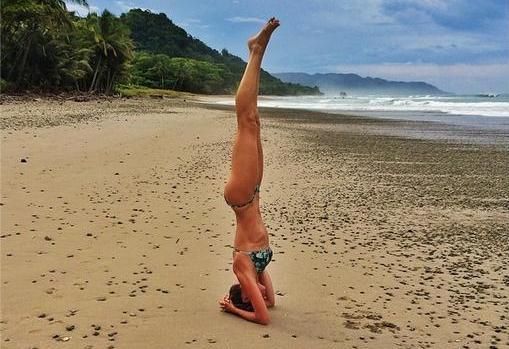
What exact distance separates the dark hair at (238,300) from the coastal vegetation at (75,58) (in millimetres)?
39587

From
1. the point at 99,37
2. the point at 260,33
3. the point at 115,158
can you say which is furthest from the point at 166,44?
the point at 260,33

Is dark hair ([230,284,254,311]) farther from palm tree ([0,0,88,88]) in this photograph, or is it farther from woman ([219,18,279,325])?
palm tree ([0,0,88,88])

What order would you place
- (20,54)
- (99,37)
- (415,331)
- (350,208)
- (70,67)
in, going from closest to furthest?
(415,331), (350,208), (20,54), (70,67), (99,37)

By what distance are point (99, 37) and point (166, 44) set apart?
79.3 metres

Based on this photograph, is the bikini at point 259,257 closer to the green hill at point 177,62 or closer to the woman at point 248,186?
the woman at point 248,186

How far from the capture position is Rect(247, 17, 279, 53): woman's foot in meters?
4.85

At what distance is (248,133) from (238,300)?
1.47 m

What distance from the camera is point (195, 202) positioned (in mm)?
9445

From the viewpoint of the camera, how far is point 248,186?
16.0 feet

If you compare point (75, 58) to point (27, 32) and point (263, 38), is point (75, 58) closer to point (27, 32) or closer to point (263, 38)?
point (27, 32)

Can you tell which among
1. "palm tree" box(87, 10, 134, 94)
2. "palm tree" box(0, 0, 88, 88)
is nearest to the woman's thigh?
"palm tree" box(0, 0, 88, 88)

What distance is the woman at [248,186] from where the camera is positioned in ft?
15.9

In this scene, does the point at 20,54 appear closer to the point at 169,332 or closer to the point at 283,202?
the point at 283,202

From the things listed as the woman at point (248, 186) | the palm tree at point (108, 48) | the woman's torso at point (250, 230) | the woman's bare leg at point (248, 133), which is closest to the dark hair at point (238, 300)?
the woman at point (248, 186)
